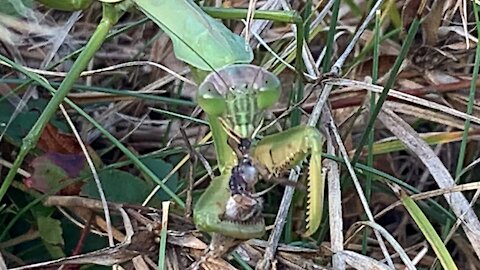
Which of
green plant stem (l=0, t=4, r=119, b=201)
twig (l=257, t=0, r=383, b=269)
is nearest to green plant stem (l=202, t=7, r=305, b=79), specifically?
twig (l=257, t=0, r=383, b=269)

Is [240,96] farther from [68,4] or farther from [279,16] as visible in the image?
[68,4]

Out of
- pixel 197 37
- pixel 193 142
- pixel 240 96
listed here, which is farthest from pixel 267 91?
pixel 193 142

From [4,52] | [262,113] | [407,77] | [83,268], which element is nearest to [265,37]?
[407,77]

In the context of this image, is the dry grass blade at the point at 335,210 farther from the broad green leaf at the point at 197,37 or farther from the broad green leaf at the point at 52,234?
the broad green leaf at the point at 52,234

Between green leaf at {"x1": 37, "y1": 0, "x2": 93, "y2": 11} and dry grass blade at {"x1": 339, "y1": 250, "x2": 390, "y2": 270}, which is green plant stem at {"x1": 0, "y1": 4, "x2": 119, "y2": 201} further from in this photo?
dry grass blade at {"x1": 339, "y1": 250, "x2": 390, "y2": 270}

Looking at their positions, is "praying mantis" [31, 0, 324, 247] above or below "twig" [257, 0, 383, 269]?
above

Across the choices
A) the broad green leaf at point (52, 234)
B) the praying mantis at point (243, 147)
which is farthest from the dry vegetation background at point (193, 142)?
the praying mantis at point (243, 147)
